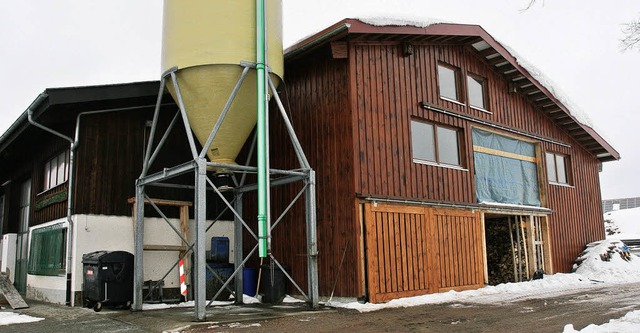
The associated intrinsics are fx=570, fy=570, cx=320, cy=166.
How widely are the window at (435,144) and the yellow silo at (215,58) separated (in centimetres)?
417

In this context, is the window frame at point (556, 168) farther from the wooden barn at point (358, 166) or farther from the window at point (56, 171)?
the window at point (56, 171)

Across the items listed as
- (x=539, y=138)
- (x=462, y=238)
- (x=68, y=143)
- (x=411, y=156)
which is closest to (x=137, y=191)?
(x=68, y=143)

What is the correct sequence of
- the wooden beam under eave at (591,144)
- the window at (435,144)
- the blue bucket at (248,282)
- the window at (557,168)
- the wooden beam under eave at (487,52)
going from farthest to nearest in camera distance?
the wooden beam under eave at (591,144)
the window at (557,168)
the wooden beam under eave at (487,52)
the window at (435,144)
the blue bucket at (248,282)

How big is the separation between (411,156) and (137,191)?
6090mm

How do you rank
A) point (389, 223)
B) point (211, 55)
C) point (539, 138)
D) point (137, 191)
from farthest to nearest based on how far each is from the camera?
point (539, 138) → point (389, 223) → point (137, 191) → point (211, 55)

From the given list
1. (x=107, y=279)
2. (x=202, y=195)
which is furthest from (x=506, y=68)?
(x=107, y=279)

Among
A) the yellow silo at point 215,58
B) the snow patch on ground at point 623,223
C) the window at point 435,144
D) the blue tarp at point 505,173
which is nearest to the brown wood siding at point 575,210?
the blue tarp at point 505,173

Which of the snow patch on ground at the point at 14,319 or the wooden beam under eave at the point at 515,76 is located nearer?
the snow patch on ground at the point at 14,319

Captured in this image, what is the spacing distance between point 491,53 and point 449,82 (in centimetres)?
177

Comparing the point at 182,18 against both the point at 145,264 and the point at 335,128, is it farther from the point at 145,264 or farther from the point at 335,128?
the point at 145,264

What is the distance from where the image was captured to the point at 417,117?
538 inches

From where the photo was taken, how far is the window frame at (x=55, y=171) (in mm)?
13391

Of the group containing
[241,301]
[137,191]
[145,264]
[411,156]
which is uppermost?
[411,156]

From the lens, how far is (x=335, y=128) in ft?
40.7
